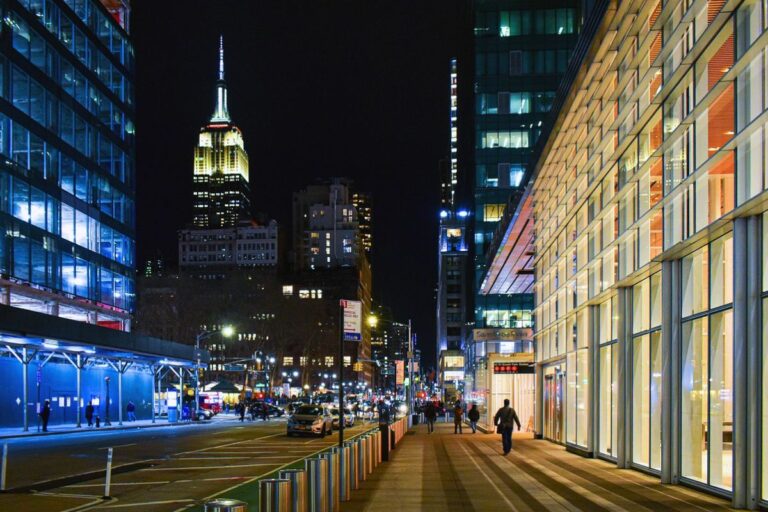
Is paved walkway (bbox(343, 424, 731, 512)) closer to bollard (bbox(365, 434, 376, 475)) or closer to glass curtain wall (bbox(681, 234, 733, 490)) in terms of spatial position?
bollard (bbox(365, 434, 376, 475))

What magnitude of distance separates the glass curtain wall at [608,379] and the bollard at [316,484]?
457 inches

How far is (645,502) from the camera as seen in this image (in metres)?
15.0

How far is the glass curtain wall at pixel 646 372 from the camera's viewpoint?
62.1 ft

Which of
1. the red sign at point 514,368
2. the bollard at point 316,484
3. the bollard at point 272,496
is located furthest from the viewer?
the red sign at point 514,368

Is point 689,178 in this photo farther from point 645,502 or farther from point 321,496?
point 321,496

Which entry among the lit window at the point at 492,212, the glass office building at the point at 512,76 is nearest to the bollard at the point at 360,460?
the glass office building at the point at 512,76

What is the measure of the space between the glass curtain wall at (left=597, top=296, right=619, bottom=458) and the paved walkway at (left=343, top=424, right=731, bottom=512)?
2.12 feet

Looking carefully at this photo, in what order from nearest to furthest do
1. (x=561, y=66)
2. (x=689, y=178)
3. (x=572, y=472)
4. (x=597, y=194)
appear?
(x=689, y=178)
(x=572, y=472)
(x=597, y=194)
(x=561, y=66)

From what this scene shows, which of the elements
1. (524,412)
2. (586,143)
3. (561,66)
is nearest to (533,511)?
(586,143)

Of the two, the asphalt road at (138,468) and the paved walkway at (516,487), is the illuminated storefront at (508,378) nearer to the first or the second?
the asphalt road at (138,468)

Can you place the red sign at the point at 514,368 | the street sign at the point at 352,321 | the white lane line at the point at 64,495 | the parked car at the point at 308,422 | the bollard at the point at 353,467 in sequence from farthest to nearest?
the parked car at the point at 308,422 < the red sign at the point at 514,368 < the street sign at the point at 352,321 < the white lane line at the point at 64,495 < the bollard at the point at 353,467

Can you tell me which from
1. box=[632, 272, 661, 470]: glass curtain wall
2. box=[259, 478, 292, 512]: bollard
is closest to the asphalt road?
box=[259, 478, 292, 512]: bollard

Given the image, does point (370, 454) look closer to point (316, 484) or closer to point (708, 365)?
point (708, 365)

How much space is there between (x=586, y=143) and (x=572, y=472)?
998 cm
